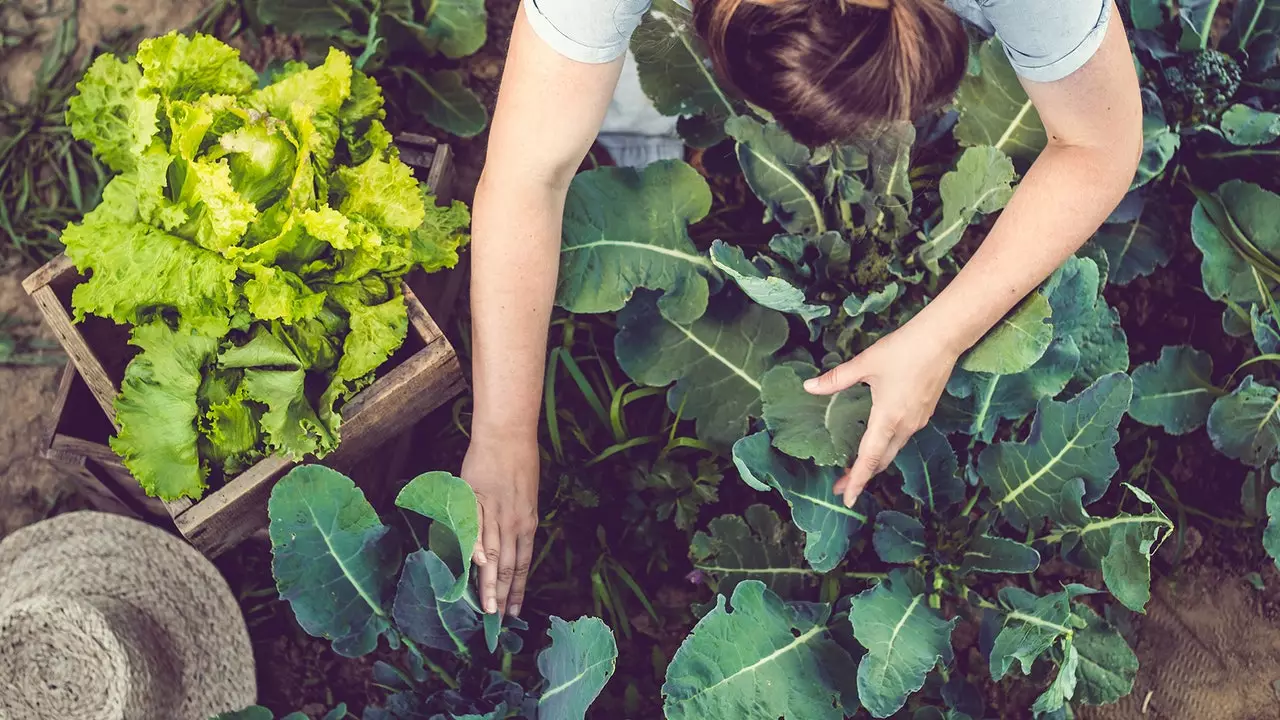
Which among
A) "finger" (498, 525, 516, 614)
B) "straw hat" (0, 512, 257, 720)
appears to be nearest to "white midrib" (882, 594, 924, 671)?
"finger" (498, 525, 516, 614)

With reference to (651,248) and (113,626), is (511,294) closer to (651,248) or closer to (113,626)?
(651,248)

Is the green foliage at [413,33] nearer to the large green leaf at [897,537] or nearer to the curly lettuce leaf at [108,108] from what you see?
the curly lettuce leaf at [108,108]

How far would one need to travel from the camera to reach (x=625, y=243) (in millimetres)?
1782

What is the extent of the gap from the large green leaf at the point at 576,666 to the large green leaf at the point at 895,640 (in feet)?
1.37

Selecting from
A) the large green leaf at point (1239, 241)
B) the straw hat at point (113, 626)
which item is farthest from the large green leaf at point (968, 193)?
the straw hat at point (113, 626)

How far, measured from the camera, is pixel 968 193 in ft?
5.61

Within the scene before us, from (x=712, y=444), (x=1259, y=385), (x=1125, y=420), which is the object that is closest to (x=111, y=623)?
(x=712, y=444)

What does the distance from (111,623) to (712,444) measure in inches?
45.1

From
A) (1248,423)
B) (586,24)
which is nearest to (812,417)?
(586,24)

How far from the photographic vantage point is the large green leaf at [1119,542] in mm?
1561

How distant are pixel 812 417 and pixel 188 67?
3.99 ft

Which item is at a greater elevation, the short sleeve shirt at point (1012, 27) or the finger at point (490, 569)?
the short sleeve shirt at point (1012, 27)

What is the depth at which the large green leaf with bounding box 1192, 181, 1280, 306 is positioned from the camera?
1.94m

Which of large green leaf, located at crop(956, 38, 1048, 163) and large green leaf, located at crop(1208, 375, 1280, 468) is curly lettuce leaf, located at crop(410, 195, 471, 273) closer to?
large green leaf, located at crop(956, 38, 1048, 163)
